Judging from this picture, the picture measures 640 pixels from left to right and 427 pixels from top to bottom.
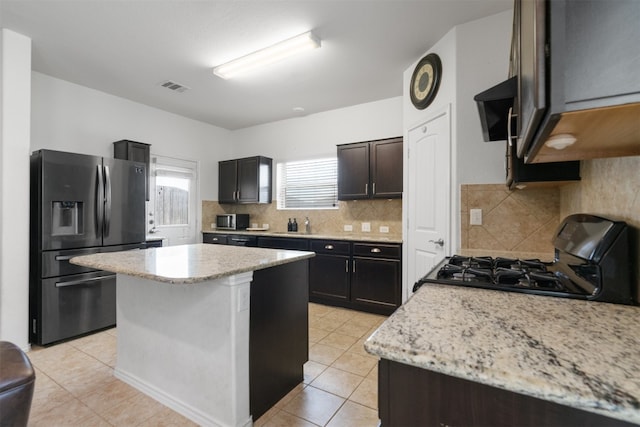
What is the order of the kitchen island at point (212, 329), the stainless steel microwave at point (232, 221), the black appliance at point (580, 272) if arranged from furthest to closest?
the stainless steel microwave at point (232, 221) → the kitchen island at point (212, 329) → the black appliance at point (580, 272)

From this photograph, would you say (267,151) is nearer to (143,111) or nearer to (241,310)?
(143,111)

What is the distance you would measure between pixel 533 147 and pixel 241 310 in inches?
57.9

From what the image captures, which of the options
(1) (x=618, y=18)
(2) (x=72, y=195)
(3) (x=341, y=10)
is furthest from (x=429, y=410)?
(2) (x=72, y=195)

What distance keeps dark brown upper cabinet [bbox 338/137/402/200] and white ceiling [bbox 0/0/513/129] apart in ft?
2.33

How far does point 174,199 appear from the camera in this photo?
469cm

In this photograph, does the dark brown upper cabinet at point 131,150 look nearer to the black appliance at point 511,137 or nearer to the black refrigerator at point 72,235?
the black refrigerator at point 72,235

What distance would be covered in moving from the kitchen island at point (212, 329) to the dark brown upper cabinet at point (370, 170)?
1.93 meters

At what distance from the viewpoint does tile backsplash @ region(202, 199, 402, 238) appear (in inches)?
157

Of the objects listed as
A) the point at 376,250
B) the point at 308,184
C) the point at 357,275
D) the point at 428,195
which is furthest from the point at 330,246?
the point at 428,195

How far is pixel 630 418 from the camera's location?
1.50 ft

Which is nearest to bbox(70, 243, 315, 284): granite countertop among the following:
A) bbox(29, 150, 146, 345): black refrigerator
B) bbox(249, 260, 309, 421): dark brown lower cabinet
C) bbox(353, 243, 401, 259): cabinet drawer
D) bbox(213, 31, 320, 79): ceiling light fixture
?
bbox(249, 260, 309, 421): dark brown lower cabinet

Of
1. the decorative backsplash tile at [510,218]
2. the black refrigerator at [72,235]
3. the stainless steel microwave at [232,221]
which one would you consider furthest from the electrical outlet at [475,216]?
the stainless steel microwave at [232,221]

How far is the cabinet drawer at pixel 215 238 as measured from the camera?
4742 millimetres

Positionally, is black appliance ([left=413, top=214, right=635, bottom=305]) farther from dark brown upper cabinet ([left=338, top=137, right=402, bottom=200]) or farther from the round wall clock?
dark brown upper cabinet ([left=338, top=137, right=402, bottom=200])
